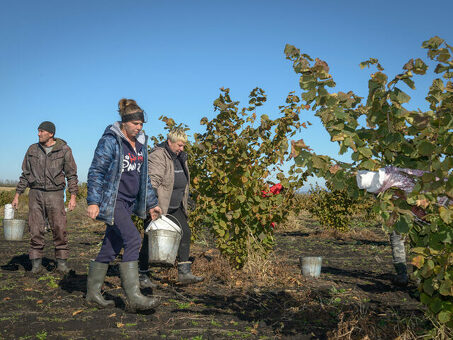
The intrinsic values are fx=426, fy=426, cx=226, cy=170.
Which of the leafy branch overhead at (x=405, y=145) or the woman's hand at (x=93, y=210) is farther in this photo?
the woman's hand at (x=93, y=210)

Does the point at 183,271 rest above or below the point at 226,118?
below

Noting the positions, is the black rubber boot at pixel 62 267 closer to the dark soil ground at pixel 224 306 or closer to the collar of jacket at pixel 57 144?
the dark soil ground at pixel 224 306

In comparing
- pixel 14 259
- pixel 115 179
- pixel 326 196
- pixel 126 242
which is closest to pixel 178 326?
pixel 126 242

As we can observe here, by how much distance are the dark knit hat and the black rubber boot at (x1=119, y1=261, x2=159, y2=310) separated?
2.59 metres

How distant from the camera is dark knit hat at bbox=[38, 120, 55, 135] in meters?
5.59

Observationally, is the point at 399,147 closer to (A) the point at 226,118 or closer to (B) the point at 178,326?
(B) the point at 178,326

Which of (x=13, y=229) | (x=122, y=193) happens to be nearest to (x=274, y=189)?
(x=122, y=193)

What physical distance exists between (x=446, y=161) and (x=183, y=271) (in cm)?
373

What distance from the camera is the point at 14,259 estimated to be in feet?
22.9

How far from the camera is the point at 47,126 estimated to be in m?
5.64

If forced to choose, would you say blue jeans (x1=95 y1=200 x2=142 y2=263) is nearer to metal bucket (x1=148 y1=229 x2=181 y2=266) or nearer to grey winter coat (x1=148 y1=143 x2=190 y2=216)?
metal bucket (x1=148 y1=229 x2=181 y2=266)

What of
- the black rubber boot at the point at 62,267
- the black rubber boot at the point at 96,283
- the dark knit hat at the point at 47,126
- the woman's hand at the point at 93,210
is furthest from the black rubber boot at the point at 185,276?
the dark knit hat at the point at 47,126

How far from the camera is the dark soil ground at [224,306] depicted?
3326 mm

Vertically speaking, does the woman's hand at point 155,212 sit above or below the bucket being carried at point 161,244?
above
